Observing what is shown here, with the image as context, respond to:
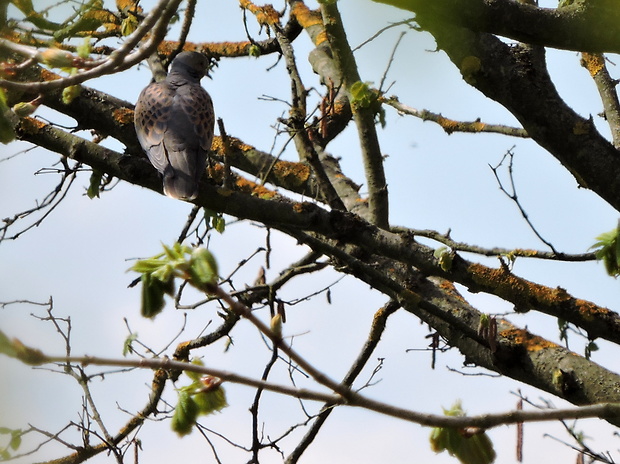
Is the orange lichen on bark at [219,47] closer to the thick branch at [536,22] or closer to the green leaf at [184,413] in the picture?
the thick branch at [536,22]

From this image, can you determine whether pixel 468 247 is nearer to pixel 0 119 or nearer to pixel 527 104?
pixel 527 104

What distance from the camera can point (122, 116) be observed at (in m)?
4.50

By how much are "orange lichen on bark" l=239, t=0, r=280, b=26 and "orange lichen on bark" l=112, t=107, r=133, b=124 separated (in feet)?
5.24

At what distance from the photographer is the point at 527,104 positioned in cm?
309

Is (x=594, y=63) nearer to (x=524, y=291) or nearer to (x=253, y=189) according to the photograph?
(x=524, y=291)

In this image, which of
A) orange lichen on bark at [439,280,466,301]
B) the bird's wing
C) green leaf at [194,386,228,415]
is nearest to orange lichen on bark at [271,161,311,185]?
the bird's wing

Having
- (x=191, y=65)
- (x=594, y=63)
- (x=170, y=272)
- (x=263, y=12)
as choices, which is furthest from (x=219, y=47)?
(x=170, y=272)

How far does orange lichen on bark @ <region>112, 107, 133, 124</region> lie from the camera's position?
447 cm

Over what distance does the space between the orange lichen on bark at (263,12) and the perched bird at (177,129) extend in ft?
2.21

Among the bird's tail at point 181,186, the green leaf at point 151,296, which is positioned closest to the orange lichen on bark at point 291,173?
the bird's tail at point 181,186

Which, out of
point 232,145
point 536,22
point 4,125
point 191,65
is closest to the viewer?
point 4,125

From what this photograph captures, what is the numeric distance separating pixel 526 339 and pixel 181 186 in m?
1.85

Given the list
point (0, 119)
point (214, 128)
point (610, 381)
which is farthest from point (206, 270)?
point (214, 128)

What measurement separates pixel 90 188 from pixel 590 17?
101 inches
